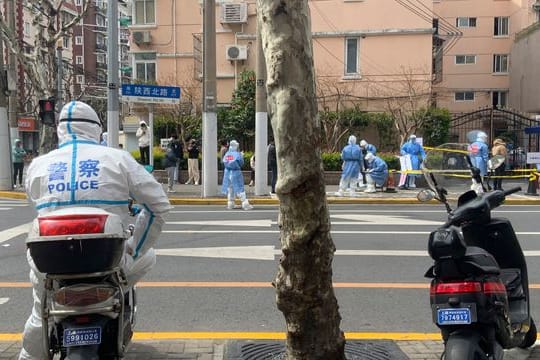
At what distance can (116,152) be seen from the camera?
3246 millimetres

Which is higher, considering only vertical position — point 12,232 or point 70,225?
point 70,225

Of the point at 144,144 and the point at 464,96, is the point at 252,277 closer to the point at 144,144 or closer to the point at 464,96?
the point at 144,144

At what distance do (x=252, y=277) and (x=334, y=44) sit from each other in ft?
75.2

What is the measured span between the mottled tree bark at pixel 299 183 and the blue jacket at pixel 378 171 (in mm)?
14206

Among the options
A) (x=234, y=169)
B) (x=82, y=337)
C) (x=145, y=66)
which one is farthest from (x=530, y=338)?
(x=145, y=66)

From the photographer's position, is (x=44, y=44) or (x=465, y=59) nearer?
(x=44, y=44)

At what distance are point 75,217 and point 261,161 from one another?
13478 mm

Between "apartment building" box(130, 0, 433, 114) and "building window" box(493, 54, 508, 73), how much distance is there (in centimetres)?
1495

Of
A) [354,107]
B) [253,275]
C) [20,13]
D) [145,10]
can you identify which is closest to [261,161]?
[253,275]

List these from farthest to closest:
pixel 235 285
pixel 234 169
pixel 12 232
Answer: pixel 234 169, pixel 12 232, pixel 235 285

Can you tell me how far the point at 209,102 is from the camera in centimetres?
1562

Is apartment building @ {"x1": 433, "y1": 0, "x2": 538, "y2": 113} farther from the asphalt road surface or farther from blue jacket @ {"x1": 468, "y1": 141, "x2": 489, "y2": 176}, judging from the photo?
blue jacket @ {"x1": 468, "y1": 141, "x2": 489, "y2": 176}

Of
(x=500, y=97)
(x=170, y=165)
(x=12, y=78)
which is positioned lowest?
(x=170, y=165)

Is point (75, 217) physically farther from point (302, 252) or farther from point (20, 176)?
point (20, 176)
